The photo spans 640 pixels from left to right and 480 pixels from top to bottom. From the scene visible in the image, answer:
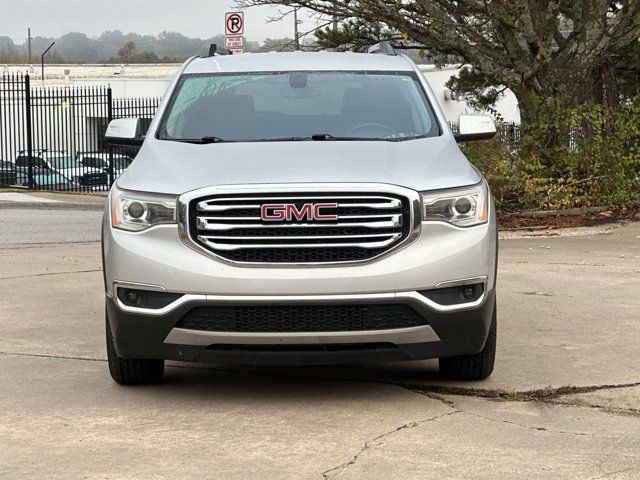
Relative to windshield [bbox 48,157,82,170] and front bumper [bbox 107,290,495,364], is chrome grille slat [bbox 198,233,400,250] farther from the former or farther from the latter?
windshield [bbox 48,157,82,170]

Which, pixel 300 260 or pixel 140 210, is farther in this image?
pixel 140 210

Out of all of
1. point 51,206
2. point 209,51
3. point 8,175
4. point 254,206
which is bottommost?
point 8,175

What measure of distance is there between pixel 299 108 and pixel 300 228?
1639 millimetres

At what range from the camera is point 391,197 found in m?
6.15

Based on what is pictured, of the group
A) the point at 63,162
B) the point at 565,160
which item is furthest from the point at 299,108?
the point at 63,162

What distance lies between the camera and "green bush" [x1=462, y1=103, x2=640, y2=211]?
16766mm

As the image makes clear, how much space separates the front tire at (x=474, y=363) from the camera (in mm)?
6723

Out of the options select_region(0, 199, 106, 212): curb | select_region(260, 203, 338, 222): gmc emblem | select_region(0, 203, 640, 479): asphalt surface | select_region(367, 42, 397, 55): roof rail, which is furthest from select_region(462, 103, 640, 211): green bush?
select_region(260, 203, 338, 222): gmc emblem

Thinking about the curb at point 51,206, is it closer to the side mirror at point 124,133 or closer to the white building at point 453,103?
the side mirror at point 124,133

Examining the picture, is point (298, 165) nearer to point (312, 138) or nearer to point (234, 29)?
point (312, 138)

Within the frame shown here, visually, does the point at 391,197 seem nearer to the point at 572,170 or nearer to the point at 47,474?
the point at 47,474

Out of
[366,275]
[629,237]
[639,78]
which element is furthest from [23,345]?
[639,78]

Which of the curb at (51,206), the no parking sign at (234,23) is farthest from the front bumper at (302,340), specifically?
the curb at (51,206)

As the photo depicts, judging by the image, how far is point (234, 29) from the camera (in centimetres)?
2191
